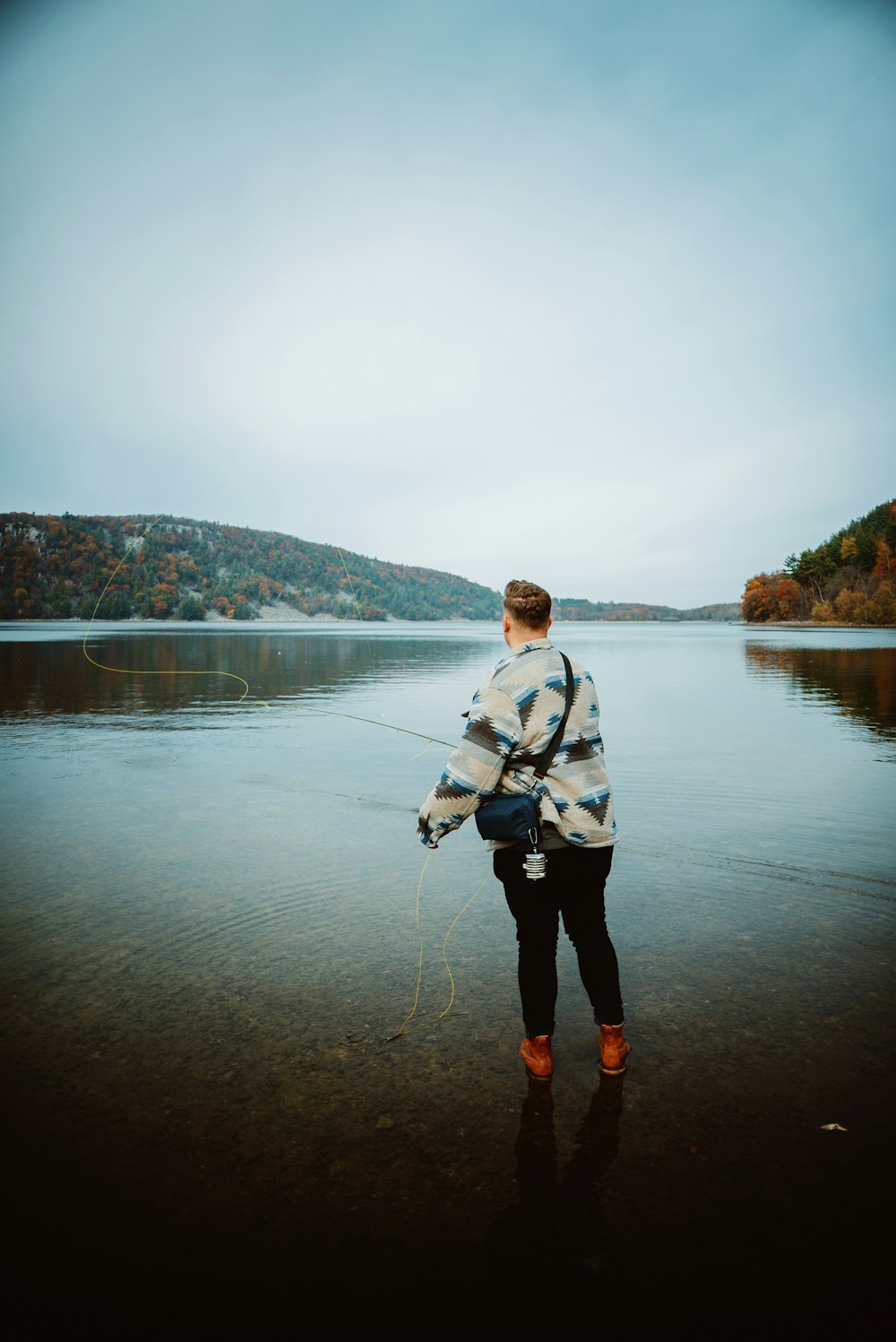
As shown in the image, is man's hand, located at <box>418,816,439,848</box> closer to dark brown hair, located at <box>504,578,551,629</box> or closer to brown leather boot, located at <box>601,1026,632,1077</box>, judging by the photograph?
dark brown hair, located at <box>504,578,551,629</box>

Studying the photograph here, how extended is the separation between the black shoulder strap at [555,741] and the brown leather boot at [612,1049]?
3.74 ft

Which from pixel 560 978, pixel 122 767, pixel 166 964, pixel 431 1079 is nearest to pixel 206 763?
pixel 122 767

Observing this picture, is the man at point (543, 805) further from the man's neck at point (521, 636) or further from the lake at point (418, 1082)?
the lake at point (418, 1082)

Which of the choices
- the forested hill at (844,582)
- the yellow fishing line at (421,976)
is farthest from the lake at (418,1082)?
the forested hill at (844,582)

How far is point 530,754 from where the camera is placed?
10.7ft

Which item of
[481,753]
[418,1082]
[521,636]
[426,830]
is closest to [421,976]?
[418,1082]

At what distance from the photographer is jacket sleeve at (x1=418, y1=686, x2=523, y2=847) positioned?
320 centimetres

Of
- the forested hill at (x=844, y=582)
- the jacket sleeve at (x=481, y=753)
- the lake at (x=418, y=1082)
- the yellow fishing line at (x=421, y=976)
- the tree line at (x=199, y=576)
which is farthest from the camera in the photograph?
the forested hill at (x=844, y=582)

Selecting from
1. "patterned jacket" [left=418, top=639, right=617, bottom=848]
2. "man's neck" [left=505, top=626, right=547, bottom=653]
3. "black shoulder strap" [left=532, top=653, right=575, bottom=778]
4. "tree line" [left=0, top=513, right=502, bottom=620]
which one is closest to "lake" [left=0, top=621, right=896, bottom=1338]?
"patterned jacket" [left=418, top=639, right=617, bottom=848]

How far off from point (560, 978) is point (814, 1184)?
1.86 meters

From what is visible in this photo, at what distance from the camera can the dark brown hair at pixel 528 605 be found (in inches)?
134

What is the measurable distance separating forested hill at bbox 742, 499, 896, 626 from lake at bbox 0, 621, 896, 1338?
11526 centimetres

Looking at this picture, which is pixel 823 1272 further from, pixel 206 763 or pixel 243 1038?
pixel 206 763

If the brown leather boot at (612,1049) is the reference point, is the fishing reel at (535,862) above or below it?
above
